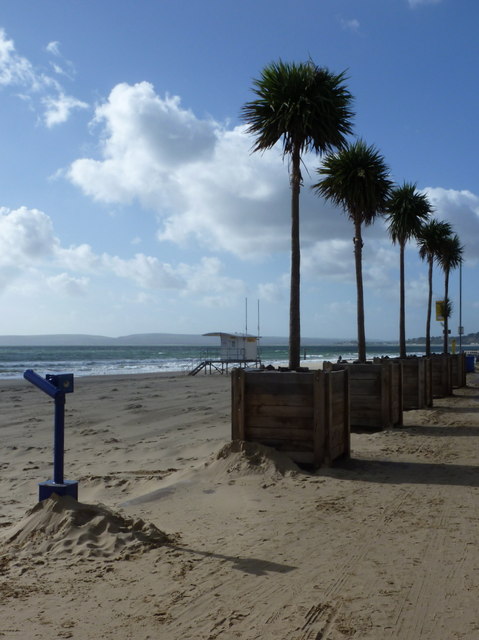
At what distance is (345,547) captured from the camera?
4.99m

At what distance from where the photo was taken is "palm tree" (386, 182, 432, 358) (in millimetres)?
19328

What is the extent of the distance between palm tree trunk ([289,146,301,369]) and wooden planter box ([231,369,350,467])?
1.11 m

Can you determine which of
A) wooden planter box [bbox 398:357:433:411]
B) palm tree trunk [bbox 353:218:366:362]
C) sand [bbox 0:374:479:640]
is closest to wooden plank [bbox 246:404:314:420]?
sand [bbox 0:374:479:640]

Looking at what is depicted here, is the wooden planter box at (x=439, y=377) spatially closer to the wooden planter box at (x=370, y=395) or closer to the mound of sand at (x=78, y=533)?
the wooden planter box at (x=370, y=395)

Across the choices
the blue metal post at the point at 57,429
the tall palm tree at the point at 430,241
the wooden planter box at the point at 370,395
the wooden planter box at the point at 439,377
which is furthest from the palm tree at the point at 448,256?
the blue metal post at the point at 57,429

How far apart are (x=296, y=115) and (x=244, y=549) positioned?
7.12m

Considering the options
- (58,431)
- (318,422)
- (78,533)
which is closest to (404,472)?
(318,422)

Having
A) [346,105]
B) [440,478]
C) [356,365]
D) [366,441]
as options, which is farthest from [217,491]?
[346,105]

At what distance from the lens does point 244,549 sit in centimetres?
496

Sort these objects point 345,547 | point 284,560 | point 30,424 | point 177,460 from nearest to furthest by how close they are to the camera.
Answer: point 284,560 < point 345,547 < point 177,460 < point 30,424

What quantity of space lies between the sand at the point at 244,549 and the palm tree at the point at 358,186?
628 centimetres

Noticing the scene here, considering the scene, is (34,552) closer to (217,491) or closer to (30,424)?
(217,491)

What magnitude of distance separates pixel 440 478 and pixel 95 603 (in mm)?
5133

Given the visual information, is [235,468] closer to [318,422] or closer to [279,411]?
[279,411]
